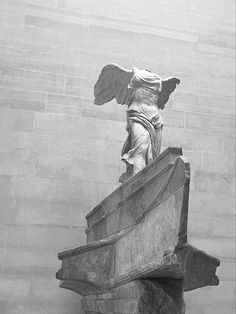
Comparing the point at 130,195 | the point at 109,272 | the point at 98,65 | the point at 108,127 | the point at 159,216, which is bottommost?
the point at 109,272

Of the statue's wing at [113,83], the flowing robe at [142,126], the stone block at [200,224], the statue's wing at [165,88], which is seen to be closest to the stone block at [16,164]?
the statue's wing at [113,83]

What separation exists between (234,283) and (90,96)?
12.7ft

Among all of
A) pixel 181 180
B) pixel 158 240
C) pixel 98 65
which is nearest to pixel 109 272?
pixel 158 240

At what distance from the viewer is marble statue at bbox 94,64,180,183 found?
5109 millimetres

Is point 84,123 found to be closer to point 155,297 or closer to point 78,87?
point 78,87

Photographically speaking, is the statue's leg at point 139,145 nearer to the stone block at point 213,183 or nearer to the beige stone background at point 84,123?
the beige stone background at point 84,123

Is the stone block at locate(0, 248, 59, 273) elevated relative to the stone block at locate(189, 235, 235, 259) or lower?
lower

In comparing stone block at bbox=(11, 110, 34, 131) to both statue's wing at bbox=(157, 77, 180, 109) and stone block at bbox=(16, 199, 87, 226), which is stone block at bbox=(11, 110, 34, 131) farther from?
statue's wing at bbox=(157, 77, 180, 109)

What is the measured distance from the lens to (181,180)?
3426mm

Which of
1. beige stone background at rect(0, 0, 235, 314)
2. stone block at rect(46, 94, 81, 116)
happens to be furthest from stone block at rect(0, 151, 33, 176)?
stone block at rect(46, 94, 81, 116)

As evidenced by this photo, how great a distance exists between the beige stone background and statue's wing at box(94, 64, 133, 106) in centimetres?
131

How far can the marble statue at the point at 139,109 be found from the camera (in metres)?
5.11

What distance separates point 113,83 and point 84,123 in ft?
4.93

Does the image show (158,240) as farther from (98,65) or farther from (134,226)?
(98,65)
